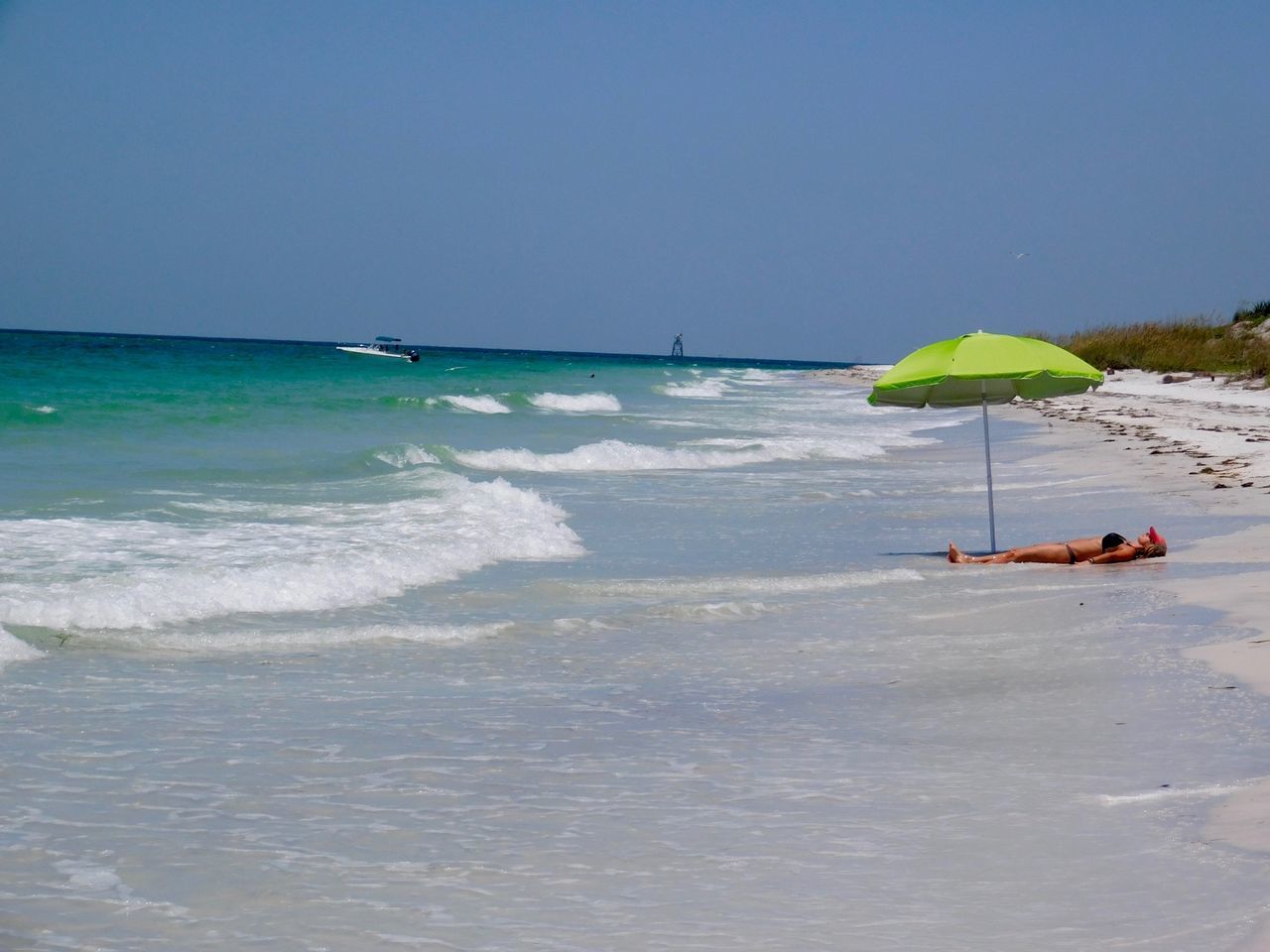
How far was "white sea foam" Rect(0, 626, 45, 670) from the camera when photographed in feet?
22.9

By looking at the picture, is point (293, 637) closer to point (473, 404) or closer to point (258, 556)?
point (258, 556)

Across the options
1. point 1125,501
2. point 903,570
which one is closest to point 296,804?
point 903,570

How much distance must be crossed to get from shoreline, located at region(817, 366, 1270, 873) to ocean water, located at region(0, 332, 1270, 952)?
21cm

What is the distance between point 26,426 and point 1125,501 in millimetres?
19020

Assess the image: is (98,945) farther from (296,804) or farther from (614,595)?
(614,595)

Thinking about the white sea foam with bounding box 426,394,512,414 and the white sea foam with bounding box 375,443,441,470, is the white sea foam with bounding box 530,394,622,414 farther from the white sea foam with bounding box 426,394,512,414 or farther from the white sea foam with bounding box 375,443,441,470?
the white sea foam with bounding box 375,443,441,470

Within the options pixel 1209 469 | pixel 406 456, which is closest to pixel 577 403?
pixel 406 456

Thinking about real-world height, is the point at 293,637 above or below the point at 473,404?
below

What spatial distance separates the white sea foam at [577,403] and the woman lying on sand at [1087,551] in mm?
30709

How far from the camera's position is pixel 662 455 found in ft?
73.6

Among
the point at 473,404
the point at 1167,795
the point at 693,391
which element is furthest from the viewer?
the point at 693,391

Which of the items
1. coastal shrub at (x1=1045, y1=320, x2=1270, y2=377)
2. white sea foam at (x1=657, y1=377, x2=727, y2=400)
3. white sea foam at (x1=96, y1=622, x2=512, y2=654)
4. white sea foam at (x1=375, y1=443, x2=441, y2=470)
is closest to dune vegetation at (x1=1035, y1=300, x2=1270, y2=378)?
coastal shrub at (x1=1045, y1=320, x2=1270, y2=377)

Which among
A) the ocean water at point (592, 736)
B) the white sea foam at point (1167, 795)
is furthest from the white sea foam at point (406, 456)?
the white sea foam at point (1167, 795)

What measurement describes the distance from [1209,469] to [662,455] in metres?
8.90
